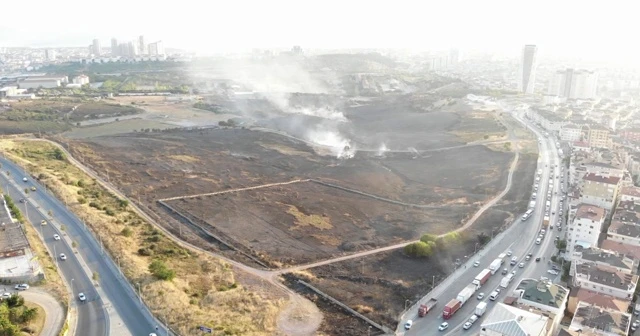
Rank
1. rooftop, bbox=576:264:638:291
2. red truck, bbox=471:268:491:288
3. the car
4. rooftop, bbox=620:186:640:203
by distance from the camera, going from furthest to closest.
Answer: rooftop, bbox=620:186:640:203 → red truck, bbox=471:268:491:288 → rooftop, bbox=576:264:638:291 → the car

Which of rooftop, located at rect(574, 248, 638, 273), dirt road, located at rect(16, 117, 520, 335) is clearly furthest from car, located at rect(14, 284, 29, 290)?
rooftop, located at rect(574, 248, 638, 273)

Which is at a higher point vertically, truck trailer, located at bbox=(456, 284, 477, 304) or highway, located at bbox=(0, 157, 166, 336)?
highway, located at bbox=(0, 157, 166, 336)

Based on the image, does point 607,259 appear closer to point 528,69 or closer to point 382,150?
point 382,150

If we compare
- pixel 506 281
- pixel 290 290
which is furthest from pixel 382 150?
pixel 290 290

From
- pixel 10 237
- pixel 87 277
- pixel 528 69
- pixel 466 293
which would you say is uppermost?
pixel 528 69

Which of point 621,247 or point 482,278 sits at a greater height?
point 621,247

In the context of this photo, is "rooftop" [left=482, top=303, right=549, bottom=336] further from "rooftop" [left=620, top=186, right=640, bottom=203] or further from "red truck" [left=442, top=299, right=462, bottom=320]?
"rooftop" [left=620, top=186, right=640, bottom=203]

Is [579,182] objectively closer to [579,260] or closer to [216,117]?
[579,260]

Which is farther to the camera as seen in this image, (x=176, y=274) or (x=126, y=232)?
(x=126, y=232)

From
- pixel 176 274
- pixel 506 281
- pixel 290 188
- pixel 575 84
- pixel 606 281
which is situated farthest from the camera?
pixel 575 84
